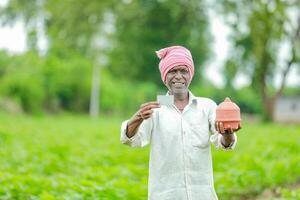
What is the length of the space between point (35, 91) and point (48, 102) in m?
5.48

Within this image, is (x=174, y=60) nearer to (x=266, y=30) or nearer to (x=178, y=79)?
(x=178, y=79)

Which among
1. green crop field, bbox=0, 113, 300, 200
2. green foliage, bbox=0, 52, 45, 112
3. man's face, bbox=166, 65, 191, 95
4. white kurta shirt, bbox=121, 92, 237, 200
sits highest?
green foliage, bbox=0, 52, 45, 112

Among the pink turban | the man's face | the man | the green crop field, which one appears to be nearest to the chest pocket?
the man

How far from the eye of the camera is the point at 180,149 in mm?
4094

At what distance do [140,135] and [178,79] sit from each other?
1.37ft

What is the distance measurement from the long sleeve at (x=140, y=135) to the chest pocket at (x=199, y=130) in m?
0.26

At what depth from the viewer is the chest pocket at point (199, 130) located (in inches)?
162

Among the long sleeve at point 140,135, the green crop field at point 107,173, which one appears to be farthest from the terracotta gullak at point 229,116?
the green crop field at point 107,173

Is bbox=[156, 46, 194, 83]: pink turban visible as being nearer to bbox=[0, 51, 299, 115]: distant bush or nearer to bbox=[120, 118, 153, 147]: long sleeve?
bbox=[120, 118, 153, 147]: long sleeve

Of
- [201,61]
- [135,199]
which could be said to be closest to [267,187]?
[135,199]

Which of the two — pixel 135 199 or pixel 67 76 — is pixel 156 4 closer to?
pixel 67 76

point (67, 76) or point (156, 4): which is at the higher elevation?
point (156, 4)

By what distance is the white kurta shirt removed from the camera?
409cm

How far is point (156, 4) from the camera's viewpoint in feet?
140
